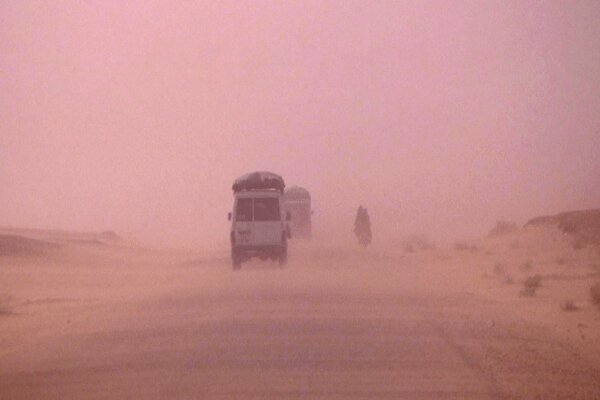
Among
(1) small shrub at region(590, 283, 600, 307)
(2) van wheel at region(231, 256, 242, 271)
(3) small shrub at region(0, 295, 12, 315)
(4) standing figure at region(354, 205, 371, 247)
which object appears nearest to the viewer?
(1) small shrub at region(590, 283, 600, 307)

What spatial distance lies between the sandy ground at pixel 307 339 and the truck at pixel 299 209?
3057 cm

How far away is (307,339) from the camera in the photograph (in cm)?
1463

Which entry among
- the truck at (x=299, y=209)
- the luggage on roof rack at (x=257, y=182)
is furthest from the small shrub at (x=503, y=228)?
the luggage on roof rack at (x=257, y=182)

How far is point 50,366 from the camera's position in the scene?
13281mm

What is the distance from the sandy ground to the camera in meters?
11.4

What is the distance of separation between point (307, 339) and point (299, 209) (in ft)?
158

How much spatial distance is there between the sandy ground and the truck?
30568mm

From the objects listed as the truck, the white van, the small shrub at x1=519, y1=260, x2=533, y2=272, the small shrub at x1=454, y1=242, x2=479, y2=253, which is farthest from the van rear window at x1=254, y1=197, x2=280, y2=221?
the truck

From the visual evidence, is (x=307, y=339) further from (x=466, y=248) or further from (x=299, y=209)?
(x=299, y=209)

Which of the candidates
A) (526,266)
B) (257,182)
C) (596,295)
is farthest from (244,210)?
(596,295)

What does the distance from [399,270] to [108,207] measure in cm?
16514

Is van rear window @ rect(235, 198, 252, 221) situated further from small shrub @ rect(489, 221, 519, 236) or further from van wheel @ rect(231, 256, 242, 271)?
small shrub @ rect(489, 221, 519, 236)

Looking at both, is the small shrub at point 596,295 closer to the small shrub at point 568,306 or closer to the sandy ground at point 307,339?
the sandy ground at point 307,339

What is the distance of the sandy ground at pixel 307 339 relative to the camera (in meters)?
11.4
